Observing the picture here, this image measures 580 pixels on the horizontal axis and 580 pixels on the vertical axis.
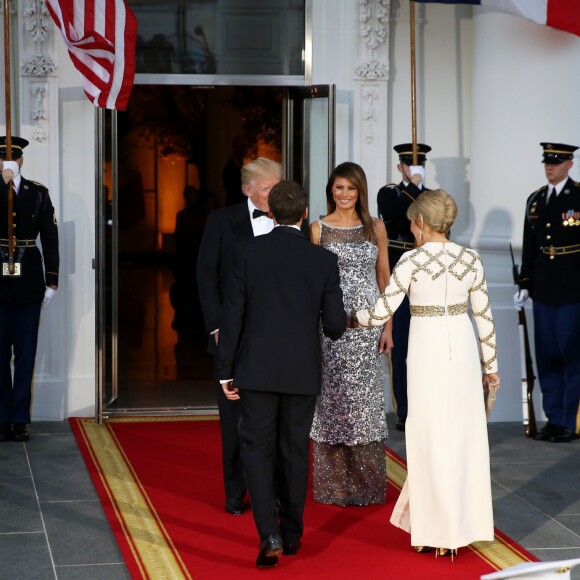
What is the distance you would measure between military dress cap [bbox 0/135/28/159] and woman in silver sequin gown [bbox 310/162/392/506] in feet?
8.19

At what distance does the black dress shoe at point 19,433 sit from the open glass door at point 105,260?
0.63m

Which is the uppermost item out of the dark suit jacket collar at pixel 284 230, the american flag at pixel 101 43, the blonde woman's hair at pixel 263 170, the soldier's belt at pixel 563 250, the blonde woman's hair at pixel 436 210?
the american flag at pixel 101 43

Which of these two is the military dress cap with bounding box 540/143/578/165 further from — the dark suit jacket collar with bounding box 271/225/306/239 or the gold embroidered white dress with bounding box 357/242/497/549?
the dark suit jacket collar with bounding box 271/225/306/239

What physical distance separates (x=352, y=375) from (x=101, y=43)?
292 cm

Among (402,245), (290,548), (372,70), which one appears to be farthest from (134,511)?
(372,70)

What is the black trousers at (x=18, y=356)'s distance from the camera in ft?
27.0

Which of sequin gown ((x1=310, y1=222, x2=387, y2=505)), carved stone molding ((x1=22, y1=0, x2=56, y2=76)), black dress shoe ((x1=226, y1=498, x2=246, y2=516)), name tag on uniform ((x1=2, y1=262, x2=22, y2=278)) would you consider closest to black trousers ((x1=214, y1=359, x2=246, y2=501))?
black dress shoe ((x1=226, y1=498, x2=246, y2=516))

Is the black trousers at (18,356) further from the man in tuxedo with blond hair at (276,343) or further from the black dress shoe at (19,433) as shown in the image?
the man in tuxedo with blond hair at (276,343)

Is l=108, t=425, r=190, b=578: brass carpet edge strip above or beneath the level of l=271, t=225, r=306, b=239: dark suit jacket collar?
beneath

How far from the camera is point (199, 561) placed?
5512 mm

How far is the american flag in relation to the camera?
7.98 metres

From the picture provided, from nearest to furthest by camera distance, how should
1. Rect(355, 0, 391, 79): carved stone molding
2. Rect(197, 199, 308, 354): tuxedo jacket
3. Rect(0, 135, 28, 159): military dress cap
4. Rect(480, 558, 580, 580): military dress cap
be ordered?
Rect(480, 558, 580, 580): military dress cap < Rect(197, 199, 308, 354): tuxedo jacket < Rect(0, 135, 28, 159): military dress cap < Rect(355, 0, 391, 79): carved stone molding

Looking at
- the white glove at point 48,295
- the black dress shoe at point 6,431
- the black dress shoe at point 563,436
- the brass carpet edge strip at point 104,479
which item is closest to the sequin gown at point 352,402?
the brass carpet edge strip at point 104,479

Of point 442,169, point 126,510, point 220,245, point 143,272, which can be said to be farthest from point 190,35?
point 143,272
